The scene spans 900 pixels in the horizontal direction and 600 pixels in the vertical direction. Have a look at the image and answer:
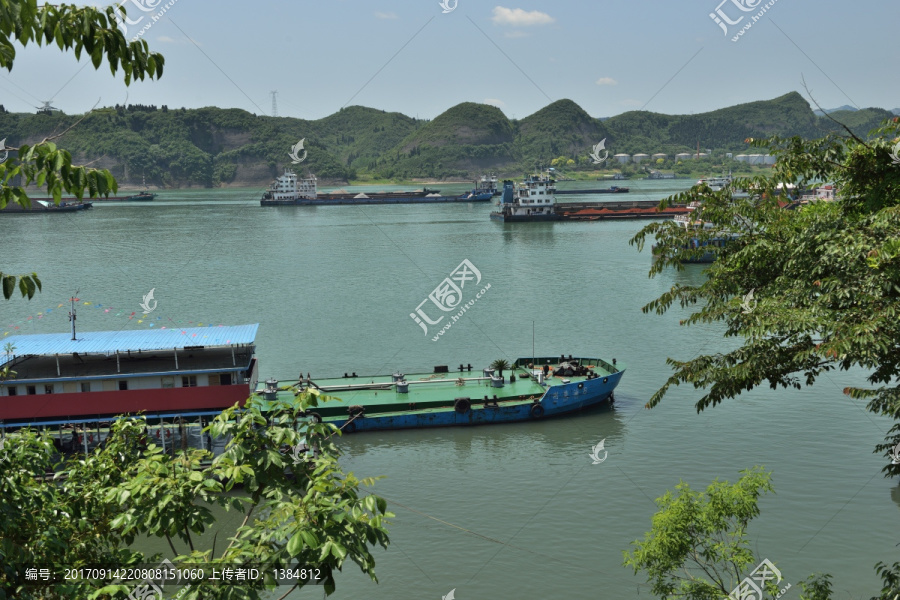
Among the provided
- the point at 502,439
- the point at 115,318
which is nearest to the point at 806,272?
the point at 502,439

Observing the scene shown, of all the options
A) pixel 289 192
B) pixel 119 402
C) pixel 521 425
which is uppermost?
pixel 289 192

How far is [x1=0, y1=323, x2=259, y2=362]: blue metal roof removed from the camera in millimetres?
24141

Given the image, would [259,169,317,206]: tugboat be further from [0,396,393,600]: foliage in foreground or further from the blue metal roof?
[0,396,393,600]: foliage in foreground

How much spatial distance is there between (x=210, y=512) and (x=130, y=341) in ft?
66.4

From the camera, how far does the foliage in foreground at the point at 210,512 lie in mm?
5605

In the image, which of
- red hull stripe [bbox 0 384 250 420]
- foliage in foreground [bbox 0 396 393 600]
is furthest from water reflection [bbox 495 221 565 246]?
foliage in foreground [bbox 0 396 393 600]

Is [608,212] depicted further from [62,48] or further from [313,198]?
[62,48]

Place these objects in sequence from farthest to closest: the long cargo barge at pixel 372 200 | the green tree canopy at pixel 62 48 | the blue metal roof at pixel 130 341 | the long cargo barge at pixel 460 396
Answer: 1. the long cargo barge at pixel 372 200
2. the long cargo barge at pixel 460 396
3. the blue metal roof at pixel 130 341
4. the green tree canopy at pixel 62 48

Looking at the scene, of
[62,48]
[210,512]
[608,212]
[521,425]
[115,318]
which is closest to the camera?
[62,48]

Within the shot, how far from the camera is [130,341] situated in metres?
24.9

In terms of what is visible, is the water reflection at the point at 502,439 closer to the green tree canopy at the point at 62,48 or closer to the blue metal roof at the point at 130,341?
the blue metal roof at the point at 130,341

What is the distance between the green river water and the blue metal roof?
5.29 metres

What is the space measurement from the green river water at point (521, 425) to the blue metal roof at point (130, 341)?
529 centimetres

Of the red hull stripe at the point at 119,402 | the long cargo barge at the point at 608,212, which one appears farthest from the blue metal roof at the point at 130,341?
the long cargo barge at the point at 608,212
